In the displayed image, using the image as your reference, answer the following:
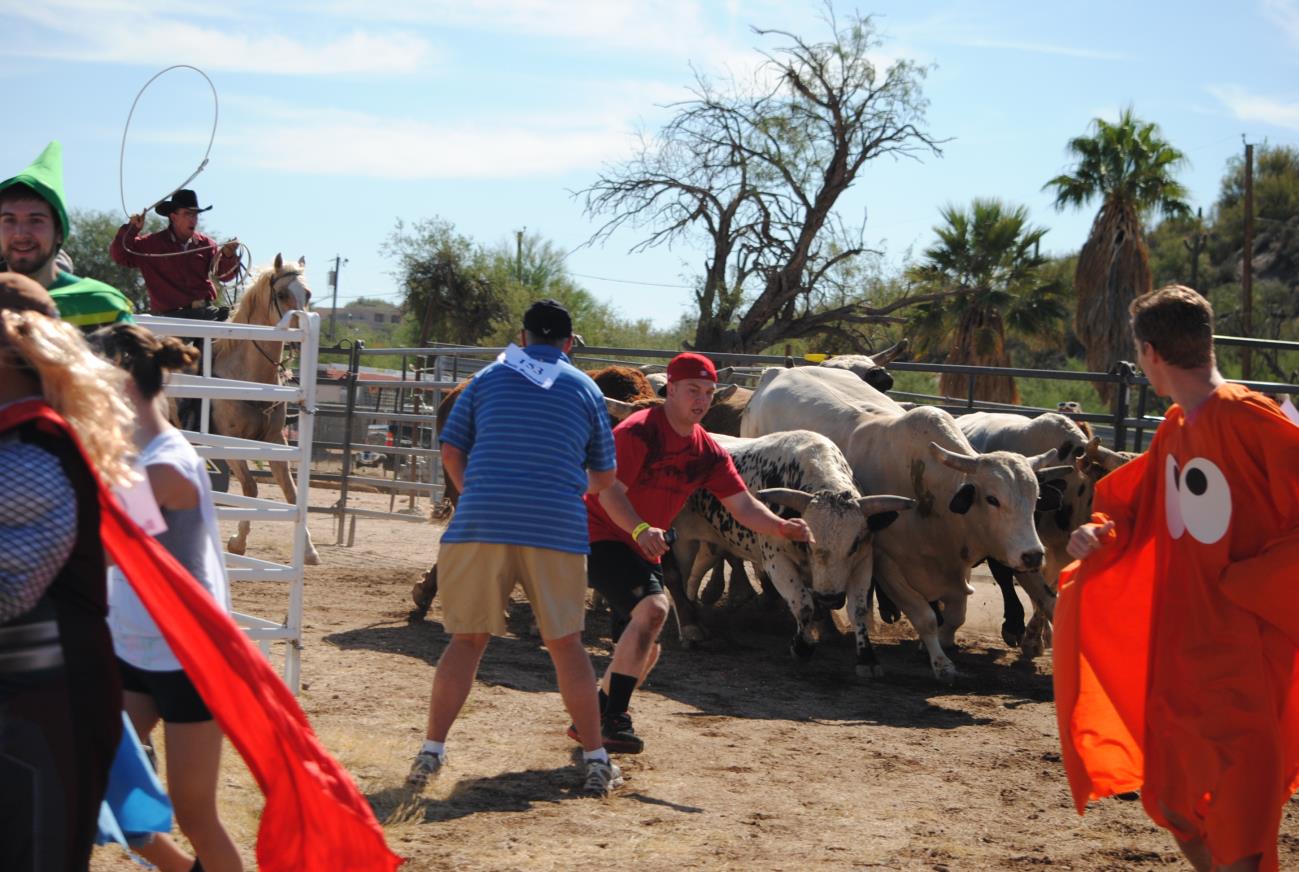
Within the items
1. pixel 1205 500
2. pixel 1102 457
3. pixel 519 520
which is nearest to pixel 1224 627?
pixel 1205 500

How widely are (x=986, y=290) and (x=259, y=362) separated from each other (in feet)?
54.0

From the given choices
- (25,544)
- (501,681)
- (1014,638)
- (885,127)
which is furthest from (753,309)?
(25,544)

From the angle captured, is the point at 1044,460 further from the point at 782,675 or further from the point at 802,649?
the point at 782,675

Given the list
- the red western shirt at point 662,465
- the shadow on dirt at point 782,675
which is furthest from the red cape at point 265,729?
the shadow on dirt at point 782,675

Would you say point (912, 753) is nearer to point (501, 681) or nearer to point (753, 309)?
point (501, 681)

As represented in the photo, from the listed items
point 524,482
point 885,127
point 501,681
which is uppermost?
point 885,127

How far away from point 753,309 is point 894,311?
2.58 meters

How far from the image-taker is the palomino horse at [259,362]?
1078 cm

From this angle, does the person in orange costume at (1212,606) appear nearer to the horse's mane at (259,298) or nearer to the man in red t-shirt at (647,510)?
the man in red t-shirt at (647,510)

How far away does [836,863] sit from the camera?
4910 mm

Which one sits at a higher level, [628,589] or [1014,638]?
[628,589]

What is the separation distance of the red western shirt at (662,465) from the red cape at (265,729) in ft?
10.7

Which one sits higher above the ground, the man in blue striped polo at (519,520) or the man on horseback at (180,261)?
the man on horseback at (180,261)

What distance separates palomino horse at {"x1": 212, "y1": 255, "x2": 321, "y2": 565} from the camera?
10.8m
